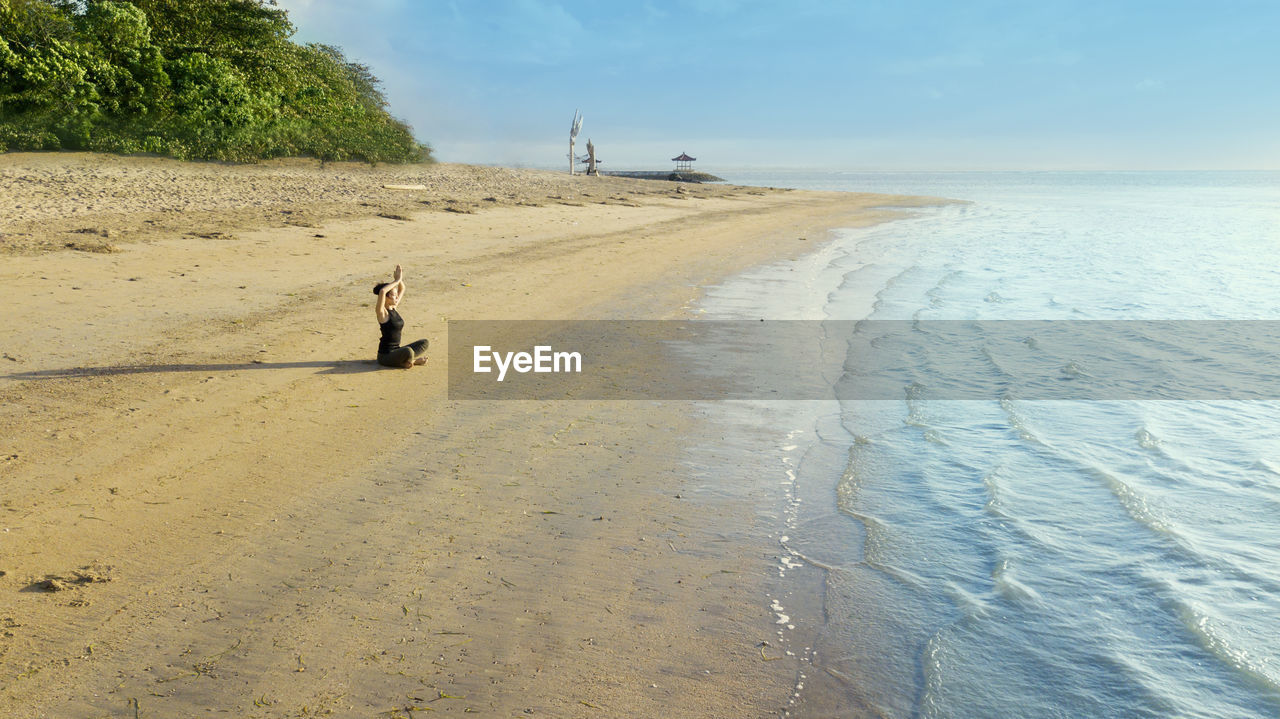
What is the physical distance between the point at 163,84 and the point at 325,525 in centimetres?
2573

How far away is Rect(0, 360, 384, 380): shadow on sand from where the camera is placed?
7.70 m

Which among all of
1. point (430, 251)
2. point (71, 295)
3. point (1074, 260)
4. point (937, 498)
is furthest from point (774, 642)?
point (1074, 260)

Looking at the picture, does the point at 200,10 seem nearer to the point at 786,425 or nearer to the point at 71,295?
the point at 71,295

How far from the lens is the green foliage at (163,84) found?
77.4 feet

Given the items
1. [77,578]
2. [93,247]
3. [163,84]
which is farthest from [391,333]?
[163,84]

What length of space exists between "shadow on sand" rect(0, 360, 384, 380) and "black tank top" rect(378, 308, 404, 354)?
8.5 inches

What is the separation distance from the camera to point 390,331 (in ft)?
28.8

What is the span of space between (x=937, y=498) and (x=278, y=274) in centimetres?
1016

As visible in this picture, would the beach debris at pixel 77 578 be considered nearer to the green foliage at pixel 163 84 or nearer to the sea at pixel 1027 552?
the sea at pixel 1027 552

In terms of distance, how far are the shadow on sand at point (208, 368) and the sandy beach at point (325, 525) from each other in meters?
0.03

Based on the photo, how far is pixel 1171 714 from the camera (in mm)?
3928

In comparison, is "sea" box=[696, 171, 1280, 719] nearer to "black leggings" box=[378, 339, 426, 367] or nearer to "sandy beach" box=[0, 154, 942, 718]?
"sandy beach" box=[0, 154, 942, 718]

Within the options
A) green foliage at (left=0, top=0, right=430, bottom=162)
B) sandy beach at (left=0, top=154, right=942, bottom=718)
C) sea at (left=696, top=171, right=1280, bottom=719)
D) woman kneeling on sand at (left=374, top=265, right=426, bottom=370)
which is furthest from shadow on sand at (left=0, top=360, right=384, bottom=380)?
green foliage at (left=0, top=0, right=430, bottom=162)

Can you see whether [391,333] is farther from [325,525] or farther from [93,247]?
[93,247]
